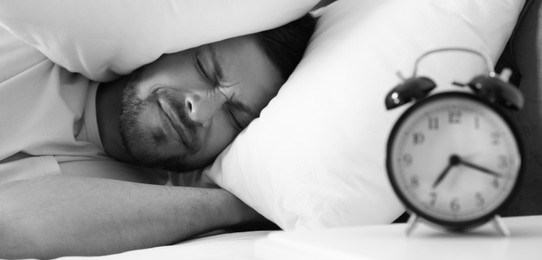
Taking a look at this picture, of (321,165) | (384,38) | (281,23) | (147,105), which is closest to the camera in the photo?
(321,165)

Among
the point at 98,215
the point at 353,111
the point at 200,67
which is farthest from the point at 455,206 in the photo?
the point at 200,67

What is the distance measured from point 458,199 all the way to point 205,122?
0.92m

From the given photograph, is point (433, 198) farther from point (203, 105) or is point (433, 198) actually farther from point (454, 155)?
point (203, 105)

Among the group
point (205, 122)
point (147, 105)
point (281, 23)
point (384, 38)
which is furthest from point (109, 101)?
point (384, 38)

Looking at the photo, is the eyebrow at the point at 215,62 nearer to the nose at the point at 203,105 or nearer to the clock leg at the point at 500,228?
the nose at the point at 203,105

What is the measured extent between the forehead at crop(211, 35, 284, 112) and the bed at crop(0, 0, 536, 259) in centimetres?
15

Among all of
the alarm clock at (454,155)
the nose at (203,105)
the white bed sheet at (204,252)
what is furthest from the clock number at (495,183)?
the nose at (203,105)

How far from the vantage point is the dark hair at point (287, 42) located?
61.6 inches

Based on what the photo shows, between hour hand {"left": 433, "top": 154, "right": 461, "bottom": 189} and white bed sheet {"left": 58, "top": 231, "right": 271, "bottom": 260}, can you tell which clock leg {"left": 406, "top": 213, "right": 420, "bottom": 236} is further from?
white bed sheet {"left": 58, "top": 231, "right": 271, "bottom": 260}

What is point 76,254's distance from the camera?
120cm

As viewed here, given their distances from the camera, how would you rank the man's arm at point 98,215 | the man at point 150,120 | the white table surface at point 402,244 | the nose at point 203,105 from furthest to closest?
the nose at point 203,105 < the man at point 150,120 < the man's arm at point 98,215 < the white table surface at point 402,244

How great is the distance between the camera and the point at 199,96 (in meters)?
1.53

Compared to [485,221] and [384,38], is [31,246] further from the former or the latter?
[485,221]

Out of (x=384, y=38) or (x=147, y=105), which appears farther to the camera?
(x=147, y=105)
